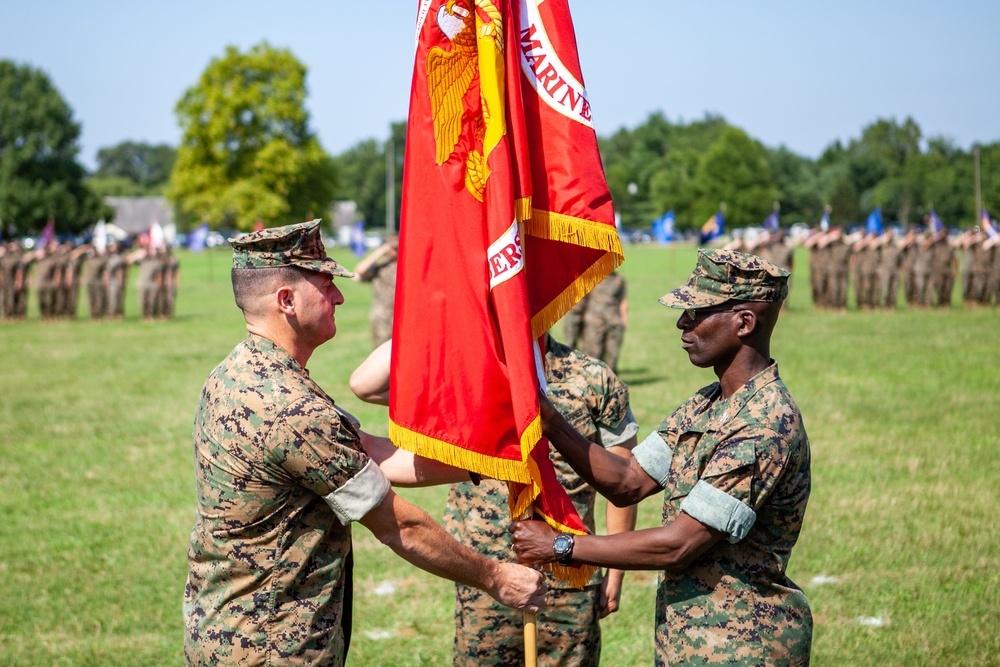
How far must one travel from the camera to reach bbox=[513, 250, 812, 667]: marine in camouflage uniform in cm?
327

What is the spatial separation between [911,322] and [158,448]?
19.6 meters

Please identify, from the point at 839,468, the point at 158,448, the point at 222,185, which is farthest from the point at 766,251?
the point at 222,185

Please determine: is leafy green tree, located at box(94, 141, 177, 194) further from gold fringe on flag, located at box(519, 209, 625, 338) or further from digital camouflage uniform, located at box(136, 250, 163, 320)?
gold fringe on flag, located at box(519, 209, 625, 338)

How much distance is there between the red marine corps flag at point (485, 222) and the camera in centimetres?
361

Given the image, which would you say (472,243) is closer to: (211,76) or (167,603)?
(167,603)

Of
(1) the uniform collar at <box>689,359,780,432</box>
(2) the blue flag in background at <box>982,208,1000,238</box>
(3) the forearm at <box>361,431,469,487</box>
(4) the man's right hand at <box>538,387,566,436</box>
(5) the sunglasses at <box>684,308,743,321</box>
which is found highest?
(2) the blue flag in background at <box>982,208,1000,238</box>

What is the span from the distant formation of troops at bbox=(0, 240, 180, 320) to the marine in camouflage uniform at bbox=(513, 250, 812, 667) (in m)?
26.2

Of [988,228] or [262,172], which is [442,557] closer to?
[988,228]

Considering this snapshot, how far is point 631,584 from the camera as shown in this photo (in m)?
7.39

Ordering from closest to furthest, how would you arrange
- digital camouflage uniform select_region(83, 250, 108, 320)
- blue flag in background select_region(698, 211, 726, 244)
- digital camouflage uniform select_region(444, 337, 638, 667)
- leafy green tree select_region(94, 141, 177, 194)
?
digital camouflage uniform select_region(444, 337, 638, 667)
digital camouflage uniform select_region(83, 250, 108, 320)
blue flag in background select_region(698, 211, 726, 244)
leafy green tree select_region(94, 141, 177, 194)

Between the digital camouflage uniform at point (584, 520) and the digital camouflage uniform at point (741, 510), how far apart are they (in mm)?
781

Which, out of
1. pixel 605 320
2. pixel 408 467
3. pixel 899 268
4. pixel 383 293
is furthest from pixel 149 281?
pixel 408 467

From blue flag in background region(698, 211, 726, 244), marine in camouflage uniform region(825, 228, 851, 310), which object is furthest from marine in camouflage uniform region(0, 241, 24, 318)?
marine in camouflage uniform region(825, 228, 851, 310)

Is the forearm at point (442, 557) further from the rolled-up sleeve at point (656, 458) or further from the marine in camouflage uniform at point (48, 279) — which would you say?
the marine in camouflage uniform at point (48, 279)
